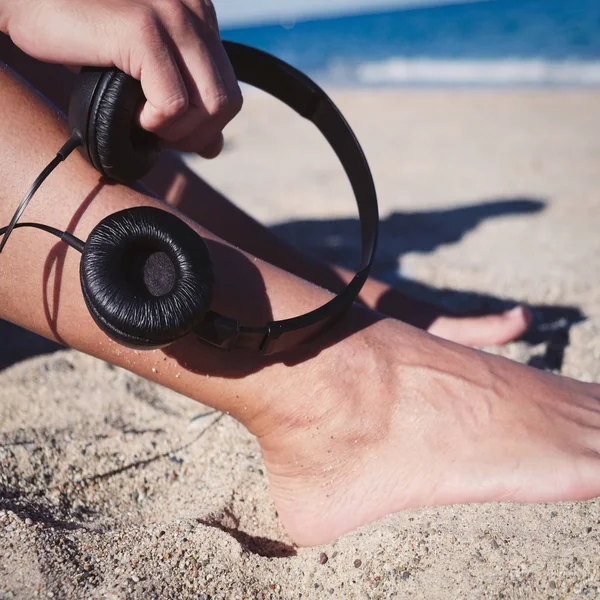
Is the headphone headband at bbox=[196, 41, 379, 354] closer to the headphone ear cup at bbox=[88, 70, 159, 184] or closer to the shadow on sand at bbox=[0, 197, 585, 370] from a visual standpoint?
the headphone ear cup at bbox=[88, 70, 159, 184]

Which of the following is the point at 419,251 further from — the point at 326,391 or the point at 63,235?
the point at 63,235

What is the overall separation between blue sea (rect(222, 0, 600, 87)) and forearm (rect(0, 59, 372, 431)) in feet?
27.3

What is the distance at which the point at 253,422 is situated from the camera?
41.8 inches

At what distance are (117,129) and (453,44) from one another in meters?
16.4

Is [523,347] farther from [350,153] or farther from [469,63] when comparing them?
[469,63]

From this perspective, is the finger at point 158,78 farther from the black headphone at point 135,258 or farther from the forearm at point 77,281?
the forearm at point 77,281

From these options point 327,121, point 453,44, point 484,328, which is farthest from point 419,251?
point 453,44

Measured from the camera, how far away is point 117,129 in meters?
0.86

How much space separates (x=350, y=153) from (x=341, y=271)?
0.47 m

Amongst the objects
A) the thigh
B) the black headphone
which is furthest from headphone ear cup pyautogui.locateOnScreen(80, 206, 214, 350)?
the thigh

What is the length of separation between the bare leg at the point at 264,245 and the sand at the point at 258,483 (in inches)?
3.6

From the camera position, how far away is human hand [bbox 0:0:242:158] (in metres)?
0.85

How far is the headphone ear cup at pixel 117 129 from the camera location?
84 centimetres

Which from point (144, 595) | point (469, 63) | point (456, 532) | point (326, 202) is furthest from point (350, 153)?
point (469, 63)
